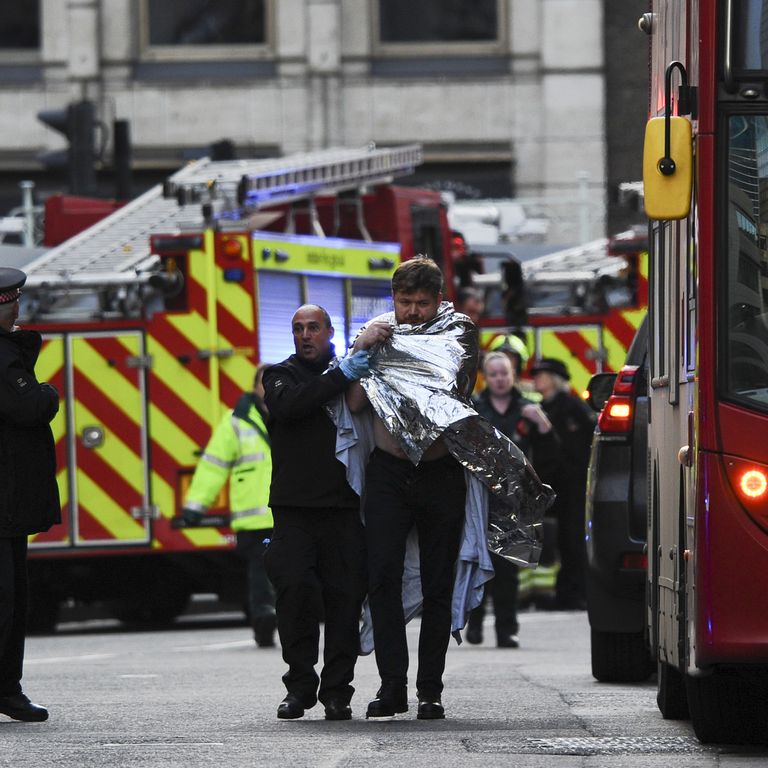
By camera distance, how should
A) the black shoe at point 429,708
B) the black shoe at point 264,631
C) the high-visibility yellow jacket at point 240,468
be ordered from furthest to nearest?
the high-visibility yellow jacket at point 240,468 → the black shoe at point 264,631 → the black shoe at point 429,708

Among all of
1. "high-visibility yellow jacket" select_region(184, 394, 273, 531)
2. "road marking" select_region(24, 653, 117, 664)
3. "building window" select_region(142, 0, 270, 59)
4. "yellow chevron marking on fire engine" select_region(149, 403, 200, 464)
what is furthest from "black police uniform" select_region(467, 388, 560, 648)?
"building window" select_region(142, 0, 270, 59)

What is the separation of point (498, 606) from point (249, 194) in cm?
348

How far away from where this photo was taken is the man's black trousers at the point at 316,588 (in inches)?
369

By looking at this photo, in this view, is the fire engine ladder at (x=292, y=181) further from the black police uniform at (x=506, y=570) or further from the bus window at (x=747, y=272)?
the bus window at (x=747, y=272)

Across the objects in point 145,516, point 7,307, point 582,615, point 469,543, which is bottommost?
point 582,615

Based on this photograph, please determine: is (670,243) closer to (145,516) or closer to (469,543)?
(469,543)

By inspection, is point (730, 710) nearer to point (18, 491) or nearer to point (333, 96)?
point (18, 491)

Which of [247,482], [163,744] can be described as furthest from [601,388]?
[163,744]

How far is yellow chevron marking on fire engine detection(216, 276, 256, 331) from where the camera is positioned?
16.5 m

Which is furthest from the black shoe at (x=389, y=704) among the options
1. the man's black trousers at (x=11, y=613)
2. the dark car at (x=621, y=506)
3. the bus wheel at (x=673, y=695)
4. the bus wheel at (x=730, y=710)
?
the dark car at (x=621, y=506)

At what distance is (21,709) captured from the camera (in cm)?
954

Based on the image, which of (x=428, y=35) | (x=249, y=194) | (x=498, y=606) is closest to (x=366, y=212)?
(x=249, y=194)

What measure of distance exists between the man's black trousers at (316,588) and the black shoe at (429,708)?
0.28 meters

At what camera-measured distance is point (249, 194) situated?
54.0ft
